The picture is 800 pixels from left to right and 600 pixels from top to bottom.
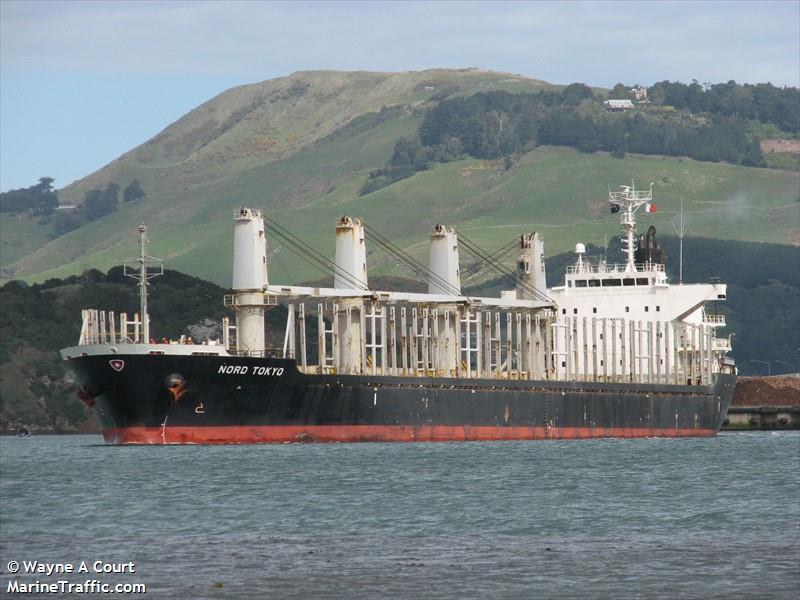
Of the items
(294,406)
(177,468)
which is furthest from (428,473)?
(294,406)

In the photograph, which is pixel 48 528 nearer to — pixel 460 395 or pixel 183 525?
pixel 183 525

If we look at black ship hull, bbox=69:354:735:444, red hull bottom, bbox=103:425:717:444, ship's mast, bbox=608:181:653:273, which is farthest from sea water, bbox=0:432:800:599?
ship's mast, bbox=608:181:653:273

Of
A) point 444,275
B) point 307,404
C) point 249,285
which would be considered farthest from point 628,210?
point 307,404

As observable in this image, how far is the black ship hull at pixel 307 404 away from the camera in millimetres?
66438

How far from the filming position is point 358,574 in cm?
3062

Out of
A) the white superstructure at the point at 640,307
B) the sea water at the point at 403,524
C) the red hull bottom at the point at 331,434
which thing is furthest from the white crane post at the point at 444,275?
the sea water at the point at 403,524

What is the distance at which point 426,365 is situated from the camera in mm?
81188

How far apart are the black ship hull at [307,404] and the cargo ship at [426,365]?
3.0 inches

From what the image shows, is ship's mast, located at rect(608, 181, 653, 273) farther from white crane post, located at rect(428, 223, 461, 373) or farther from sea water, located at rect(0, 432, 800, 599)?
sea water, located at rect(0, 432, 800, 599)

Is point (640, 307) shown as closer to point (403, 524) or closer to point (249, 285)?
point (249, 285)

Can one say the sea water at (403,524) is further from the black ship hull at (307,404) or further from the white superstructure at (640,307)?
the white superstructure at (640,307)

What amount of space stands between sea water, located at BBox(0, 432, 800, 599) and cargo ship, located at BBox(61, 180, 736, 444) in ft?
14.2

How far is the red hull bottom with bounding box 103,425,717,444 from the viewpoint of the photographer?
66.9 metres

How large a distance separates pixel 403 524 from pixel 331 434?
107 ft
